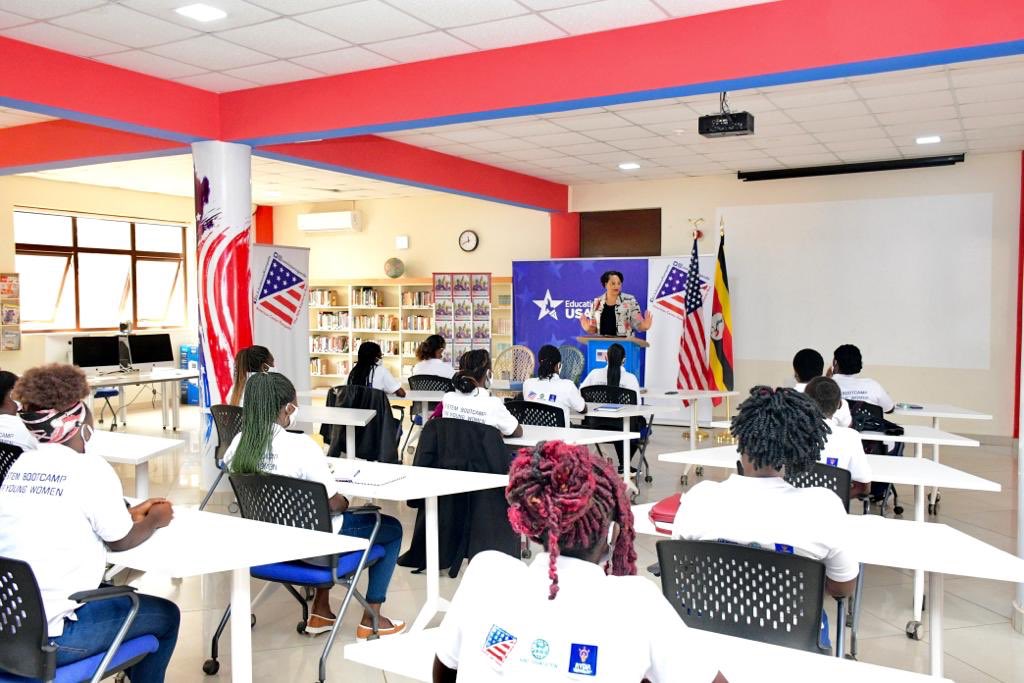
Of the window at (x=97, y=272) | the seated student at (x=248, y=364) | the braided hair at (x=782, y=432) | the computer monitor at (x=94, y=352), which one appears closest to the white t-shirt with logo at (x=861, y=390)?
the braided hair at (x=782, y=432)

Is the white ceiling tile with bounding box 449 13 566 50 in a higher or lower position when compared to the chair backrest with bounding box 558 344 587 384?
higher

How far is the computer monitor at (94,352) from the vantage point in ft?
30.6

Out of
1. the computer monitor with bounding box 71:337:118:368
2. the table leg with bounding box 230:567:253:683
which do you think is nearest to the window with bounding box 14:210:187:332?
the computer monitor with bounding box 71:337:118:368

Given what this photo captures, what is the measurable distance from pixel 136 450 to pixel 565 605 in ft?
12.1

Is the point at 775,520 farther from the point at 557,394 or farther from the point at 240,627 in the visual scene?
the point at 557,394

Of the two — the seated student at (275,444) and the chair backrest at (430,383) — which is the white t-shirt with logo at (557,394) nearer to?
the chair backrest at (430,383)

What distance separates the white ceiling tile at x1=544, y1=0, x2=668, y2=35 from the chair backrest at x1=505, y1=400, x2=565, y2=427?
2.35 metres

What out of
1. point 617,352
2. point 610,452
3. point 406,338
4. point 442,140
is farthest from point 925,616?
point 406,338

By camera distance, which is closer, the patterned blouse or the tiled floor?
the tiled floor

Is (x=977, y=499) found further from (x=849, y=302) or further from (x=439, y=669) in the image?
(x=439, y=669)

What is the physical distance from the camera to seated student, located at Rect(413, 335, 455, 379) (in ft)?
25.4

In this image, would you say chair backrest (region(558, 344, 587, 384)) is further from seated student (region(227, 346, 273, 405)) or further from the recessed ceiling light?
the recessed ceiling light

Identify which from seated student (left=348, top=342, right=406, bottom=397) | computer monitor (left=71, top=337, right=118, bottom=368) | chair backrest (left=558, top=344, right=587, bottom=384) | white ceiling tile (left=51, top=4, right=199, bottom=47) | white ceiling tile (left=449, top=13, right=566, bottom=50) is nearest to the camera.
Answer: white ceiling tile (left=51, top=4, right=199, bottom=47)

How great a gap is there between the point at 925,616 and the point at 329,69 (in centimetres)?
504
